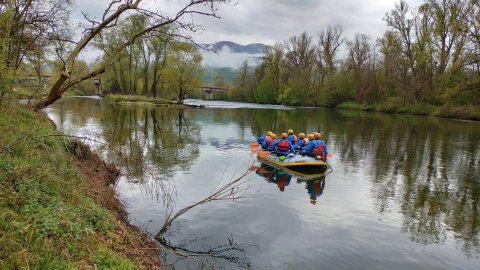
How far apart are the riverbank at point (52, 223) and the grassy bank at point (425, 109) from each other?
44.0 meters

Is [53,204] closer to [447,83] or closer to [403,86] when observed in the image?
[447,83]

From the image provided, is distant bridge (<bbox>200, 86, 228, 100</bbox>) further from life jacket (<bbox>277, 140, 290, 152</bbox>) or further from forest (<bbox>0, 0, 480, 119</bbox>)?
life jacket (<bbox>277, 140, 290, 152</bbox>)

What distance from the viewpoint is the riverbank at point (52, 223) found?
180 inches

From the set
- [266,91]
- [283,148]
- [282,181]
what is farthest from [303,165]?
[266,91]

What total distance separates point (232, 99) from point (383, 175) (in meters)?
75.9

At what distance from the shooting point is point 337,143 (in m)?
24.5

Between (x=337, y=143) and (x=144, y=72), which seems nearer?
(x=337, y=143)

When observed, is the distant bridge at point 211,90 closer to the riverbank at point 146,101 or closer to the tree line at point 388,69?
the tree line at point 388,69

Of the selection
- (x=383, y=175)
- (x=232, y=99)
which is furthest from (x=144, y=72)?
(x=383, y=175)

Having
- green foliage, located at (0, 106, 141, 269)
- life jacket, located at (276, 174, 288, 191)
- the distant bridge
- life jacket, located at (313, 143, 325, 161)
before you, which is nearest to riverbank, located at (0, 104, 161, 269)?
green foliage, located at (0, 106, 141, 269)

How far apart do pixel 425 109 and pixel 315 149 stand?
39414mm

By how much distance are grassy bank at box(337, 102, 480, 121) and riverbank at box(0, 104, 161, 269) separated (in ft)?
145

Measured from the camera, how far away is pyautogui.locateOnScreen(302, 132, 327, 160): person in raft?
16312 millimetres

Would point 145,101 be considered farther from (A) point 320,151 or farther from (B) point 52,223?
(B) point 52,223
